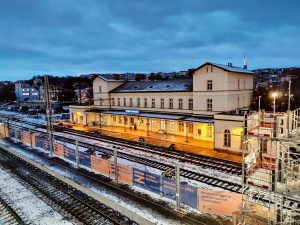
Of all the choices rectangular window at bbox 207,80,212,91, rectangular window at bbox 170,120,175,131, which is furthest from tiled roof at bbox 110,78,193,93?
rectangular window at bbox 170,120,175,131

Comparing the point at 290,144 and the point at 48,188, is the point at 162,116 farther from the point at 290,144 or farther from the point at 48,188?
the point at 290,144

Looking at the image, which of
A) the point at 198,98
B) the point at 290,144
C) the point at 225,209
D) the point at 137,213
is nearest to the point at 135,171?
the point at 137,213

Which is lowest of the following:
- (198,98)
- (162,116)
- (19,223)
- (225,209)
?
(19,223)

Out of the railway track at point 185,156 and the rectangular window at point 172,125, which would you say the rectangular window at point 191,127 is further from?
the railway track at point 185,156

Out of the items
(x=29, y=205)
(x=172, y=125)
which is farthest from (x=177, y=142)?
(x=29, y=205)

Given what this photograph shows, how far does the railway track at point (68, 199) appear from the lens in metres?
14.0

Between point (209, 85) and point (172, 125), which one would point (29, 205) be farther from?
point (209, 85)

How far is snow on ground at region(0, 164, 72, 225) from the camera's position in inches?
547

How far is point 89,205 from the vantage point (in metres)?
15.5

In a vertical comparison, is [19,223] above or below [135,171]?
below

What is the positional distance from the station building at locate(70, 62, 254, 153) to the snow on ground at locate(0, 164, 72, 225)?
680 inches

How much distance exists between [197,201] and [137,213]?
11.5 ft

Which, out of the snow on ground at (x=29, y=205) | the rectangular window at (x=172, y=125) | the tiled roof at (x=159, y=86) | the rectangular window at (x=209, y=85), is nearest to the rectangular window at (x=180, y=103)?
the tiled roof at (x=159, y=86)

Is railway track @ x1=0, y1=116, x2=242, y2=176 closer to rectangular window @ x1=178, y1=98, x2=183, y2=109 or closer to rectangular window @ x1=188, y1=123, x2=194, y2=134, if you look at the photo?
rectangular window @ x1=188, y1=123, x2=194, y2=134
